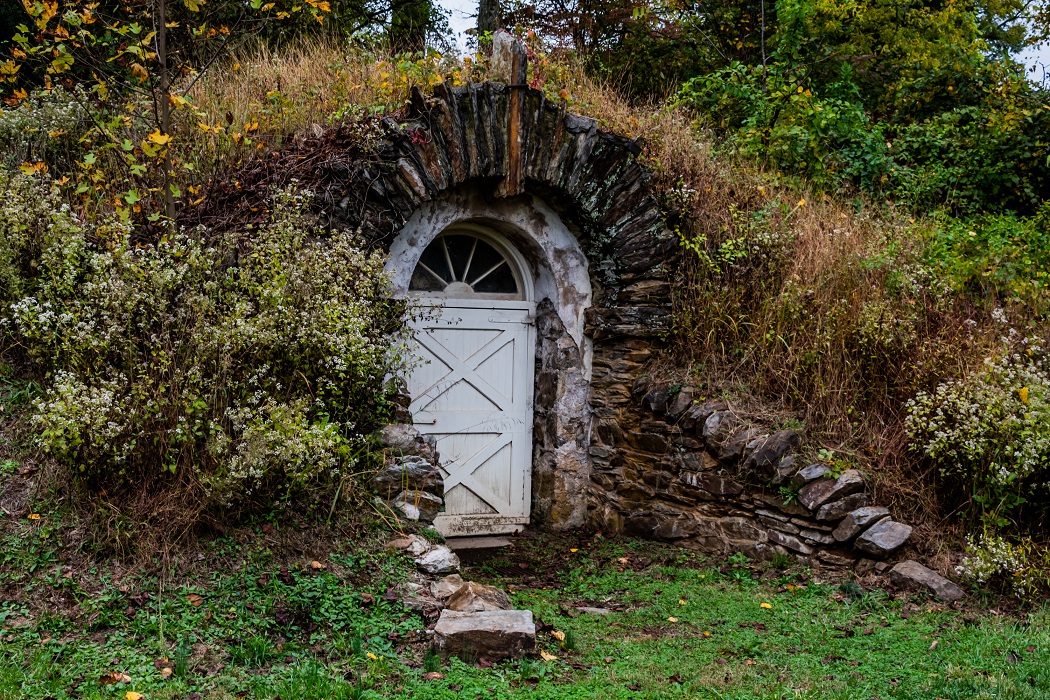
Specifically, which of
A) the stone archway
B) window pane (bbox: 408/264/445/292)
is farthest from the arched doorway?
the stone archway

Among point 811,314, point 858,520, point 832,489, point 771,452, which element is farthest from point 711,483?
point 811,314

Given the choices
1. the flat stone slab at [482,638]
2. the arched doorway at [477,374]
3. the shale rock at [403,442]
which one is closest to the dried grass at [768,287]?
the arched doorway at [477,374]

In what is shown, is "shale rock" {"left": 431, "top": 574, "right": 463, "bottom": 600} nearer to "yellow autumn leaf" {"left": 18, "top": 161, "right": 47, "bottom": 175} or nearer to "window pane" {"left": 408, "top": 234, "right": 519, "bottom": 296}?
"window pane" {"left": 408, "top": 234, "right": 519, "bottom": 296}

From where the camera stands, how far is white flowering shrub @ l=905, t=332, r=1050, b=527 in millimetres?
5863

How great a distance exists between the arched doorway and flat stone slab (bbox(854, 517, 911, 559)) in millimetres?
3212

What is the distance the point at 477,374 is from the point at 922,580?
13.3 feet

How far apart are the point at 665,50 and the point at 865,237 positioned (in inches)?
243

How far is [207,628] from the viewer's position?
4.49 meters

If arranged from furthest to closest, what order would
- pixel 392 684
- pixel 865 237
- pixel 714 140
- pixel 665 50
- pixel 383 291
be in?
pixel 665 50
pixel 714 140
pixel 865 237
pixel 383 291
pixel 392 684

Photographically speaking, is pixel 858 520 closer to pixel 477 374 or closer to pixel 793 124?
pixel 477 374

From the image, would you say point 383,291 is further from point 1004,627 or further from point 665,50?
point 665,50

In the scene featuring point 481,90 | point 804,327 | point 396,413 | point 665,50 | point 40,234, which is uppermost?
point 665,50

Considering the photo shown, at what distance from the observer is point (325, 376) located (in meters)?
5.75

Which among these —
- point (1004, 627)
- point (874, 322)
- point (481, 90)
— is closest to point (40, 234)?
point (481, 90)
